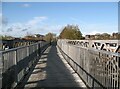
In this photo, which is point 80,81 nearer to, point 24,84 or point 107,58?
point 24,84

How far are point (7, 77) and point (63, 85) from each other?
3151 millimetres

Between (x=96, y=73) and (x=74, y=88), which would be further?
(x=74, y=88)

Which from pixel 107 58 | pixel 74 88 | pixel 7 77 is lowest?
pixel 74 88

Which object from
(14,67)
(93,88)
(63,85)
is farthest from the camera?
(63,85)

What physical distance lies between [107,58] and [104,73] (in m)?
0.60

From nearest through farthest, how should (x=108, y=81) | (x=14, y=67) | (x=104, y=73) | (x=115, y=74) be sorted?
(x=115, y=74)
(x=108, y=81)
(x=104, y=73)
(x=14, y=67)

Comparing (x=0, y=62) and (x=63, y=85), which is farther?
(x=63, y=85)

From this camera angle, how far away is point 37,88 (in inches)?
401

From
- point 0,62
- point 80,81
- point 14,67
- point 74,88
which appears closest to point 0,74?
point 0,62

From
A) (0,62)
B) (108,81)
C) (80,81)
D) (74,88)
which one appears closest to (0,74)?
(0,62)

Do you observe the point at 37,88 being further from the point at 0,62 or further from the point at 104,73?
the point at 104,73

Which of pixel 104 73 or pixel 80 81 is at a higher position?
pixel 104 73

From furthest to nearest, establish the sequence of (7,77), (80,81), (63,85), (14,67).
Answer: (80,81) < (63,85) < (14,67) < (7,77)

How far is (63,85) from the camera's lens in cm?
1092
